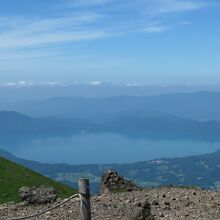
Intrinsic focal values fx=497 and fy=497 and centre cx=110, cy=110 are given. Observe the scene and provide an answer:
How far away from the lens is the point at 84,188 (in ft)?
54.6

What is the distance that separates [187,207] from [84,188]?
39.6 feet

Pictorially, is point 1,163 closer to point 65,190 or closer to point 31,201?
point 65,190

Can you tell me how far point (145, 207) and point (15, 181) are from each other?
2497 cm

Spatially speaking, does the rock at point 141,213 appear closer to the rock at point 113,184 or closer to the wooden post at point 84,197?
the wooden post at point 84,197

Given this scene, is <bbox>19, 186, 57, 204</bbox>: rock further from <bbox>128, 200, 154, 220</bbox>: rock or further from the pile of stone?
<bbox>128, 200, 154, 220</bbox>: rock

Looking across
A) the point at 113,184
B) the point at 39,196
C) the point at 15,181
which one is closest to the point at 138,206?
the point at 39,196

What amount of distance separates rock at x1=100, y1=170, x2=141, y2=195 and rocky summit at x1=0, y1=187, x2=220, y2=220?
136cm

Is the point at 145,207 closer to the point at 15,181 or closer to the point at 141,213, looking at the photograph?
the point at 141,213

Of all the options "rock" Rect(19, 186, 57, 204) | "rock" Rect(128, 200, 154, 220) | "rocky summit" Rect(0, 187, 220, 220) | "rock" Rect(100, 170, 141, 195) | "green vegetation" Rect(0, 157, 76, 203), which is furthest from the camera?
"green vegetation" Rect(0, 157, 76, 203)

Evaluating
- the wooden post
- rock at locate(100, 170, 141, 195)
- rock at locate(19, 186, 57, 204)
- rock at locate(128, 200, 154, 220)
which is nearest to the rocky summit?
rock at locate(128, 200, 154, 220)

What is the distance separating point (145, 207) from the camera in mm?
23328

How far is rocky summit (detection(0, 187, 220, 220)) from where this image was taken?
82.3ft

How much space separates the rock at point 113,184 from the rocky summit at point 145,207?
136cm

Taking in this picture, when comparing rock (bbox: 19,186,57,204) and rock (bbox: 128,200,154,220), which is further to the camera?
rock (bbox: 19,186,57,204)
